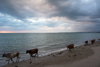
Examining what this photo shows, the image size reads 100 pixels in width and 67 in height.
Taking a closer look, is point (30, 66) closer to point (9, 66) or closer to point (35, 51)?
point (9, 66)

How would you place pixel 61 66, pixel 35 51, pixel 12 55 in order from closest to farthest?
pixel 61 66 < pixel 12 55 < pixel 35 51

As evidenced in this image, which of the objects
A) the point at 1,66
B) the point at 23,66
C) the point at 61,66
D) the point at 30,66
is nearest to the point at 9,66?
the point at 1,66

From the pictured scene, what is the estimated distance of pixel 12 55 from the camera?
9.83 m

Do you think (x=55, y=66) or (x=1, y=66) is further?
(x=1, y=66)

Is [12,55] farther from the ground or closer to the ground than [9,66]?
farther from the ground

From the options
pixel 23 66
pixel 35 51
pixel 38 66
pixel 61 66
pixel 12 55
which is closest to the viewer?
pixel 61 66

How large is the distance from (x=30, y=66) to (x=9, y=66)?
9.30ft

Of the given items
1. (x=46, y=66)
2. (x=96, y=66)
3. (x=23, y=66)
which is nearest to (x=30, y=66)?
(x=23, y=66)

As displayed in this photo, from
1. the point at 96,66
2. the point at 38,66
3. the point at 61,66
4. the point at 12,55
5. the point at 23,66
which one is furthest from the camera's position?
the point at 12,55

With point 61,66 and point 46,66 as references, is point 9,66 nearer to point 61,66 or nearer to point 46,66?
point 46,66

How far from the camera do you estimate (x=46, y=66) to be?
7.59m

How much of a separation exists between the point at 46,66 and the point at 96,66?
15.8 ft

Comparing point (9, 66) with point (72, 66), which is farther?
point (9, 66)

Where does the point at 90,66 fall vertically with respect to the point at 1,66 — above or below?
above
